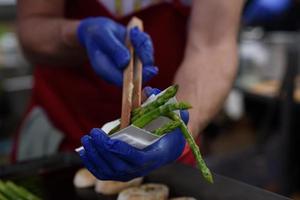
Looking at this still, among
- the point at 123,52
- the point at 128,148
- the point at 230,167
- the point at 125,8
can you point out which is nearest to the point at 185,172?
the point at 123,52

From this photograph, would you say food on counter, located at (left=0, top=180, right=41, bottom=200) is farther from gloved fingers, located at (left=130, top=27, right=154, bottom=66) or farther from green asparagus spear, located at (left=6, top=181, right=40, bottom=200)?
gloved fingers, located at (left=130, top=27, right=154, bottom=66)

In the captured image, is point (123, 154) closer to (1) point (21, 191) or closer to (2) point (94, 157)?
(2) point (94, 157)

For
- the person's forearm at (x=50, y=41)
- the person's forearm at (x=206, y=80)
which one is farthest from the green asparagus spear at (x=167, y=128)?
the person's forearm at (x=50, y=41)

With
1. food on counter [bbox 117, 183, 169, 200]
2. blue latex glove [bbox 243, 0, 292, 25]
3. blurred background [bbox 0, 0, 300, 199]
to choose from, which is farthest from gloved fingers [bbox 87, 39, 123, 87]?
blue latex glove [bbox 243, 0, 292, 25]

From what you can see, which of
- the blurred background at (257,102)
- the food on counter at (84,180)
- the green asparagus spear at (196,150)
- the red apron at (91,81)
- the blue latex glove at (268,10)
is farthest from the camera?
the blue latex glove at (268,10)

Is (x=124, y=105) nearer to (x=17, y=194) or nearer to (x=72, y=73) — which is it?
(x=17, y=194)

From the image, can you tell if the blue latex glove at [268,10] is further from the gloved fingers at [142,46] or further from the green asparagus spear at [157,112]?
A: the green asparagus spear at [157,112]

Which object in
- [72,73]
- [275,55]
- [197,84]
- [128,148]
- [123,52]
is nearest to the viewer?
[128,148]
